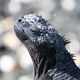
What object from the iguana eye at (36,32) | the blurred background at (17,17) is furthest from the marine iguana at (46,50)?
the blurred background at (17,17)

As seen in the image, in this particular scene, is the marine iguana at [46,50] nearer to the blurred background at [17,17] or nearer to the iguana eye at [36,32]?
the iguana eye at [36,32]

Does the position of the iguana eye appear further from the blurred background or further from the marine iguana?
the blurred background

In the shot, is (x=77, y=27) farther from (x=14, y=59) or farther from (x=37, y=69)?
(x=37, y=69)

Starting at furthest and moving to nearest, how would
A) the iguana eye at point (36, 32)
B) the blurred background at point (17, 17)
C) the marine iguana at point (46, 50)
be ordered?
the blurred background at point (17, 17), the iguana eye at point (36, 32), the marine iguana at point (46, 50)

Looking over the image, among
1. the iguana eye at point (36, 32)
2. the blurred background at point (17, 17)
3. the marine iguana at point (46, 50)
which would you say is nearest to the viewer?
the marine iguana at point (46, 50)

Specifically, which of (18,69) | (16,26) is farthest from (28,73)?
(16,26)

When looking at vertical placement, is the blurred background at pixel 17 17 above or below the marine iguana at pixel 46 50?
above
